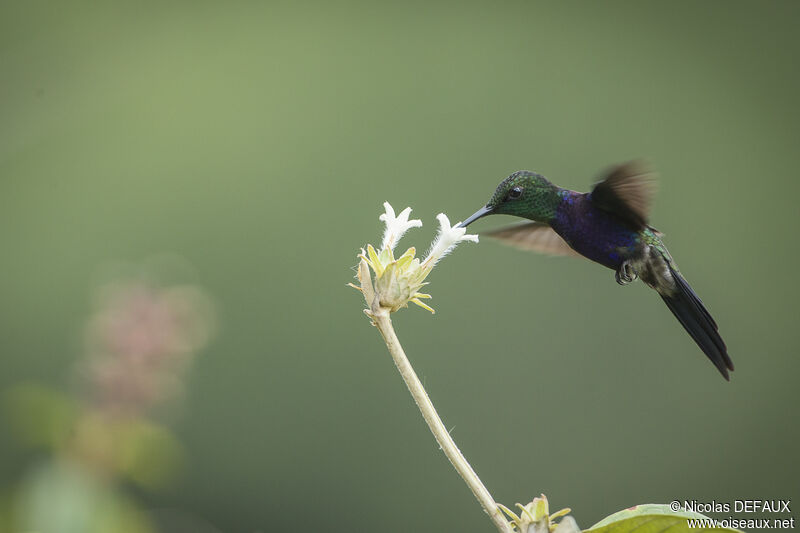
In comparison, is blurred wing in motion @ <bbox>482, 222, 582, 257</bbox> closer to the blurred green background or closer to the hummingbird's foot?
the hummingbird's foot

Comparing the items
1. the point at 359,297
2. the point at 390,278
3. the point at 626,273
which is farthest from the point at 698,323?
the point at 359,297

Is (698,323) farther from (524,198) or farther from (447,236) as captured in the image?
(447,236)

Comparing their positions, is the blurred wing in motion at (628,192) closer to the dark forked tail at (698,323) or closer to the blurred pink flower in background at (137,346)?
the dark forked tail at (698,323)

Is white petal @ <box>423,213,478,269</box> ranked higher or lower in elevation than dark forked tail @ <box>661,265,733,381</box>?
higher

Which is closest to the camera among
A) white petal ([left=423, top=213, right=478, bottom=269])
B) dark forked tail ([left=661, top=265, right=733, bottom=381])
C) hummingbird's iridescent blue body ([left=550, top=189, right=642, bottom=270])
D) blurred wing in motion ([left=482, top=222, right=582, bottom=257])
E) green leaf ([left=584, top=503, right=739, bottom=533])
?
green leaf ([left=584, top=503, right=739, bottom=533])

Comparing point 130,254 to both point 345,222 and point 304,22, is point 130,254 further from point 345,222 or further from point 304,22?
point 304,22

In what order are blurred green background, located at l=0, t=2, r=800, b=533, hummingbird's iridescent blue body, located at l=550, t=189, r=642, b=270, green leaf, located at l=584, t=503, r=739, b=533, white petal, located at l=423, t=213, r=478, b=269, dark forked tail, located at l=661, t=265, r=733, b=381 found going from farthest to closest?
blurred green background, located at l=0, t=2, r=800, b=533 → hummingbird's iridescent blue body, located at l=550, t=189, r=642, b=270 → dark forked tail, located at l=661, t=265, r=733, b=381 → white petal, located at l=423, t=213, r=478, b=269 → green leaf, located at l=584, t=503, r=739, b=533

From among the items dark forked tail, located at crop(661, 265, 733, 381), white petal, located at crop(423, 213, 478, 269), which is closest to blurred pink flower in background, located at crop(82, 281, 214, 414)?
white petal, located at crop(423, 213, 478, 269)

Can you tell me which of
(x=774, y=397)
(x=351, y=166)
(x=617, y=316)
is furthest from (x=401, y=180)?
(x=774, y=397)
